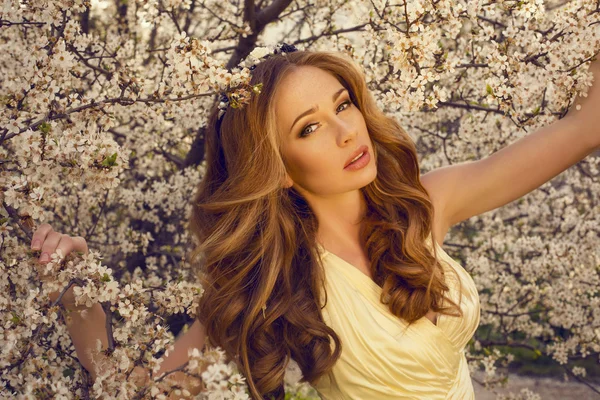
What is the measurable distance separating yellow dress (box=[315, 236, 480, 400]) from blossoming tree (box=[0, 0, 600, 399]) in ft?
1.94

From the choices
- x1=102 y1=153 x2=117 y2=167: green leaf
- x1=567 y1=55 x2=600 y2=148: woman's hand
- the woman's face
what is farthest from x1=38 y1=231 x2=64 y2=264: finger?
x1=567 y1=55 x2=600 y2=148: woman's hand

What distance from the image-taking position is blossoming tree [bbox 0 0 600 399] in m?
2.16

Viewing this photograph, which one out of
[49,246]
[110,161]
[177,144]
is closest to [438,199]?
[110,161]

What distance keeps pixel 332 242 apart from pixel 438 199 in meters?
0.53

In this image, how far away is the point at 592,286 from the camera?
15.4 ft

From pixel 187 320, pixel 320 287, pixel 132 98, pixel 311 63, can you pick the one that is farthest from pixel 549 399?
pixel 132 98

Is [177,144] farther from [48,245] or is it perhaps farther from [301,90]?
[48,245]

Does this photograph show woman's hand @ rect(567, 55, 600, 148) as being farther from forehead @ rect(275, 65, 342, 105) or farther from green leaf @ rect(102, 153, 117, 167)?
green leaf @ rect(102, 153, 117, 167)

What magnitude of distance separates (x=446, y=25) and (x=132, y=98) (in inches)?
53.8

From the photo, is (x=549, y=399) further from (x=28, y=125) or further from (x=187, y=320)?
(x=28, y=125)

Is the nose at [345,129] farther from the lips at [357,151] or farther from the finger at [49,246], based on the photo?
the finger at [49,246]

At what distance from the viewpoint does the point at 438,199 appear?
9.59 ft

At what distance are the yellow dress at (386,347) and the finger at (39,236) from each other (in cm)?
114

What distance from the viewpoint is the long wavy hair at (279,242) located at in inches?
100
